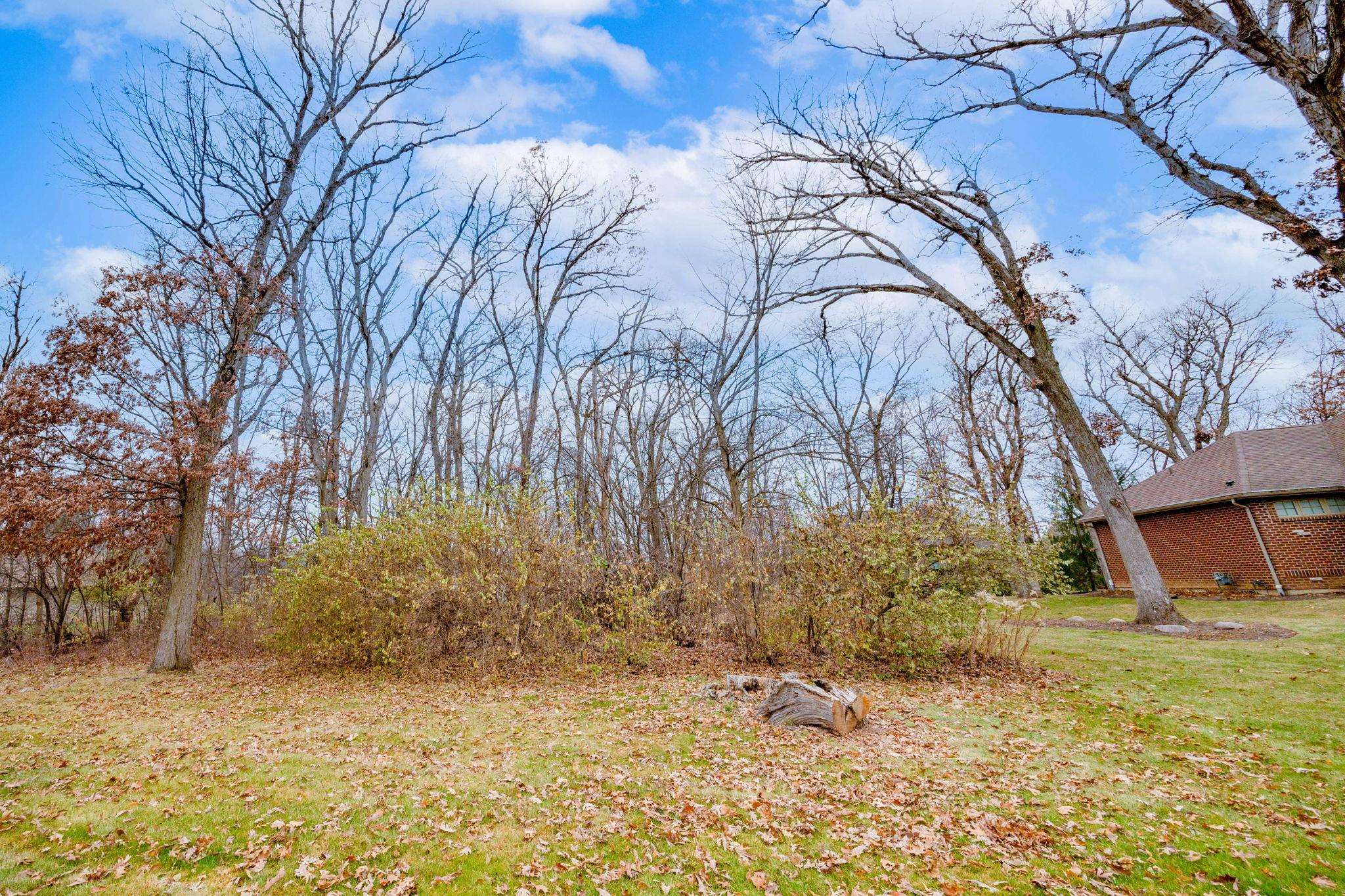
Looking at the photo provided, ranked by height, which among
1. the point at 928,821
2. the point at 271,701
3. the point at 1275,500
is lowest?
the point at 928,821

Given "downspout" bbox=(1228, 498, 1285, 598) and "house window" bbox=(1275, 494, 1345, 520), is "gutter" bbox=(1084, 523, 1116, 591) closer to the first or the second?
"downspout" bbox=(1228, 498, 1285, 598)

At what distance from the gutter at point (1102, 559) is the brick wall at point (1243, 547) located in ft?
6.41

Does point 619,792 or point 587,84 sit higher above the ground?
point 587,84

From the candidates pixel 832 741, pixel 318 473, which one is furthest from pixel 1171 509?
pixel 318 473

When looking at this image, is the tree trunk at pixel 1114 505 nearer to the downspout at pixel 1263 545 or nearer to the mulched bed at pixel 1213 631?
the mulched bed at pixel 1213 631

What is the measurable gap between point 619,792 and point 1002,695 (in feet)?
16.5

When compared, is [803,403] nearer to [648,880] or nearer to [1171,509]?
[1171,509]

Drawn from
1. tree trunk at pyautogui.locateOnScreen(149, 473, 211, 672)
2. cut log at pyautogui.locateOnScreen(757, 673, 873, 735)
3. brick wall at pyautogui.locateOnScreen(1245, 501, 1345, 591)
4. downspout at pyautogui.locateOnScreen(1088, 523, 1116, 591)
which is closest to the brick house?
brick wall at pyautogui.locateOnScreen(1245, 501, 1345, 591)

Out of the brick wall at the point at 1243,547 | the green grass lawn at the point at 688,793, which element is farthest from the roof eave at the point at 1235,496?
the green grass lawn at the point at 688,793

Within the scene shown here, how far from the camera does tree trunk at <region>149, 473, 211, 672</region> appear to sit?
30.1 ft

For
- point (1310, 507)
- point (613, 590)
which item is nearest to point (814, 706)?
point (613, 590)

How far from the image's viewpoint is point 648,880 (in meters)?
3.15

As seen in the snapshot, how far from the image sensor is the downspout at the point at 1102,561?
20719 mm

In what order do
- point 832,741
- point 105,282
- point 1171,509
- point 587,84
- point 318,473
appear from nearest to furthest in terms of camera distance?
1. point 832,741
2. point 105,282
3. point 587,84
4. point 318,473
5. point 1171,509
